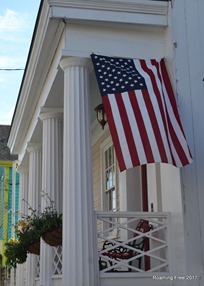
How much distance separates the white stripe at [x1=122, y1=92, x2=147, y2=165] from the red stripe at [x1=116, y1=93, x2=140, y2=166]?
0.04m

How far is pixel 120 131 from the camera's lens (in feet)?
22.9

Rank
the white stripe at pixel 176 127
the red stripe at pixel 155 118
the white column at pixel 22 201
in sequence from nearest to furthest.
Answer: the red stripe at pixel 155 118, the white stripe at pixel 176 127, the white column at pixel 22 201

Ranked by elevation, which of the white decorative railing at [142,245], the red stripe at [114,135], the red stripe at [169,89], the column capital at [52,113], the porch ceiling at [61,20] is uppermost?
the porch ceiling at [61,20]

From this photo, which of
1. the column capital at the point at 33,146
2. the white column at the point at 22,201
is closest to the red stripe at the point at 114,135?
the column capital at the point at 33,146

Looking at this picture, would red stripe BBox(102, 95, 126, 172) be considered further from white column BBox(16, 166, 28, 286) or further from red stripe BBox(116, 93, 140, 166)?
white column BBox(16, 166, 28, 286)

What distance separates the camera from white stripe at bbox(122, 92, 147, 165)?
6.87 m

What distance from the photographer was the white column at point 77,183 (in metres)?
6.98

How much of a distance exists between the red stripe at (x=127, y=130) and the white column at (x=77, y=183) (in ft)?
2.21

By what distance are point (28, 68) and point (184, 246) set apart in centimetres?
465

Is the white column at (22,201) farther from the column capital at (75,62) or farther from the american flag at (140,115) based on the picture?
the american flag at (140,115)

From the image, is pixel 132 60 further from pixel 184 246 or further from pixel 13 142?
pixel 13 142

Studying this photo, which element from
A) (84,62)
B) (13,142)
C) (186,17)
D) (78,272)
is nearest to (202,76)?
(186,17)

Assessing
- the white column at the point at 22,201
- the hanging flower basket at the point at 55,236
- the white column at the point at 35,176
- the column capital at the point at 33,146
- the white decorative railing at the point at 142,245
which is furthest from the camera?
the white column at the point at 22,201

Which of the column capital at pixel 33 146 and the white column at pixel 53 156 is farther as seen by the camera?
the column capital at pixel 33 146
